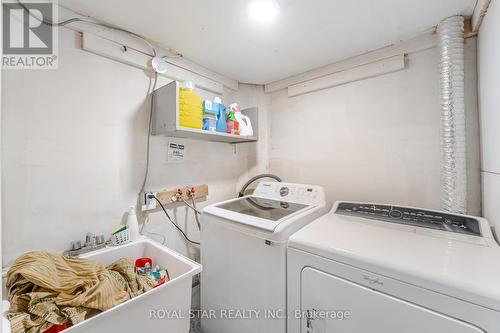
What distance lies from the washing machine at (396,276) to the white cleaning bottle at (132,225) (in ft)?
3.39

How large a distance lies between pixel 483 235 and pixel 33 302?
6.80ft

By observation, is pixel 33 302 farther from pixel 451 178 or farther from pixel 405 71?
pixel 405 71

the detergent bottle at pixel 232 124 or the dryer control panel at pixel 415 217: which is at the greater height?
the detergent bottle at pixel 232 124

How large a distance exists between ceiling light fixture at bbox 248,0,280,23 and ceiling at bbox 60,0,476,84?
0.12ft

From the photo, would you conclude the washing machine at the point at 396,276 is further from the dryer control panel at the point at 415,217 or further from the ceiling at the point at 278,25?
the ceiling at the point at 278,25

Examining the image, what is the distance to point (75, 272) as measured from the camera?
1031mm

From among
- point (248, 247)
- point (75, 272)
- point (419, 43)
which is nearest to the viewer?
point (75, 272)

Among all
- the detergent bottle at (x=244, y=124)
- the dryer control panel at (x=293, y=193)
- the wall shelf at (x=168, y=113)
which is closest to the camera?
the wall shelf at (x=168, y=113)

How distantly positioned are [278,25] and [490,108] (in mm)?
1297

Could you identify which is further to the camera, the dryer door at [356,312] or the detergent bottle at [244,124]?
the detergent bottle at [244,124]

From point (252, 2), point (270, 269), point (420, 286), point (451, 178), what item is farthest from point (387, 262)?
point (252, 2)

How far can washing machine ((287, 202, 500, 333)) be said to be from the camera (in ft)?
2.73

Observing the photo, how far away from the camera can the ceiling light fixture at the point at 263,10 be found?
1.30 metres

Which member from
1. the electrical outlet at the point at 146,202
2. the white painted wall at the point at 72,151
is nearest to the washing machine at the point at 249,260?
the electrical outlet at the point at 146,202
